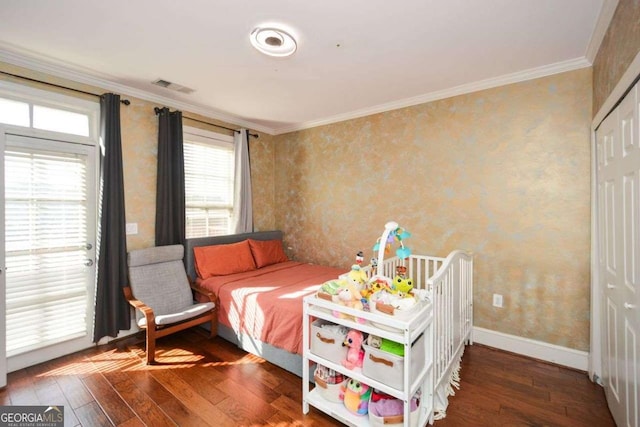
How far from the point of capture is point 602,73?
2137 mm

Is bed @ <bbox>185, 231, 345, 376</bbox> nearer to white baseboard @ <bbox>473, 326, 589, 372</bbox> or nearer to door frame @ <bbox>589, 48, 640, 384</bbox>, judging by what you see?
white baseboard @ <bbox>473, 326, 589, 372</bbox>

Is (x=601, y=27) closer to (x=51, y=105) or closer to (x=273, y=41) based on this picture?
(x=273, y=41)

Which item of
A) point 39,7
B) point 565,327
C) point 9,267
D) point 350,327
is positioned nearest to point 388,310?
point 350,327

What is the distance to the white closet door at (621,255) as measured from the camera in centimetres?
145

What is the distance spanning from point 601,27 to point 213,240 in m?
4.07

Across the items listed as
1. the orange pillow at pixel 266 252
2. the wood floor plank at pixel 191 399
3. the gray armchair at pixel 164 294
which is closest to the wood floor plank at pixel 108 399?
the wood floor plank at pixel 191 399

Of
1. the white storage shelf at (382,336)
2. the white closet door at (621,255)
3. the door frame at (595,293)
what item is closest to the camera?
the white closet door at (621,255)

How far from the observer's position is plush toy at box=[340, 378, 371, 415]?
1773mm

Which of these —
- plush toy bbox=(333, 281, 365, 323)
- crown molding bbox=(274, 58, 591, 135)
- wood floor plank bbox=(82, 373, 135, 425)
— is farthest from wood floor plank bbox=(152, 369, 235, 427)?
crown molding bbox=(274, 58, 591, 135)

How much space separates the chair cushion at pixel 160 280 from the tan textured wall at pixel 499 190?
209cm

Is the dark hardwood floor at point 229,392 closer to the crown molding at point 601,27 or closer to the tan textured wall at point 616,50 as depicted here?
the tan textured wall at point 616,50

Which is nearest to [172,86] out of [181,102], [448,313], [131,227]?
[181,102]

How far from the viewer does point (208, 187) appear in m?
3.92

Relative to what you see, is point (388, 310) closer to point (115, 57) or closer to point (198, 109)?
point (115, 57)
